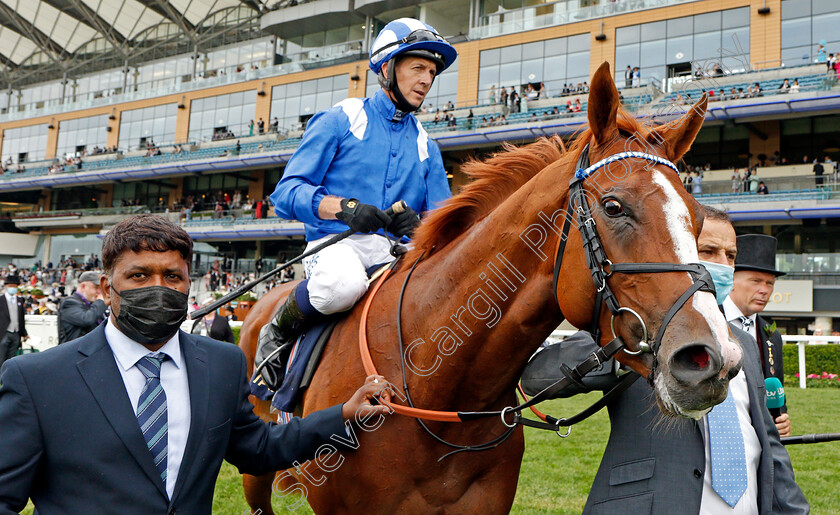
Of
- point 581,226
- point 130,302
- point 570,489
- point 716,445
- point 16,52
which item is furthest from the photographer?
point 16,52

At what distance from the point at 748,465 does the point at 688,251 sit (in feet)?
3.29

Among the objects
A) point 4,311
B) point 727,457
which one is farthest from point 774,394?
point 4,311

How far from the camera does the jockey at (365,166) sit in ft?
8.39

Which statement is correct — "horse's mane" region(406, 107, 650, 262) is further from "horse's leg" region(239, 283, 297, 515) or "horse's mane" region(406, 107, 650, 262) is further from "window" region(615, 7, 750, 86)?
"window" region(615, 7, 750, 86)

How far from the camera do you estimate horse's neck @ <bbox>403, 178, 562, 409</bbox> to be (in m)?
1.96

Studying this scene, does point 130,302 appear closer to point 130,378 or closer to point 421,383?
point 130,378

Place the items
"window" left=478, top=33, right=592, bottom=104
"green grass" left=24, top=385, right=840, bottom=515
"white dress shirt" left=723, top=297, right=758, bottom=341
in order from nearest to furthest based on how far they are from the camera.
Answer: "white dress shirt" left=723, top=297, right=758, bottom=341, "green grass" left=24, top=385, right=840, bottom=515, "window" left=478, top=33, right=592, bottom=104

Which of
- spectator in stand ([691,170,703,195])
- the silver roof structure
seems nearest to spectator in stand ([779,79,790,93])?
spectator in stand ([691,170,703,195])

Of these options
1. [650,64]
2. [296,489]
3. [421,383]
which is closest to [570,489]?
[296,489]

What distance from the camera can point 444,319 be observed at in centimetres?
213

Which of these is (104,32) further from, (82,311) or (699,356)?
(699,356)

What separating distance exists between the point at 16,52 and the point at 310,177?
54477 millimetres

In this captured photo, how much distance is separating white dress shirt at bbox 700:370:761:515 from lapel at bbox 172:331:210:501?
1518 millimetres

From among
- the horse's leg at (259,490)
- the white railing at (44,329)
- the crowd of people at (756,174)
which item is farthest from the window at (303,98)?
the horse's leg at (259,490)
